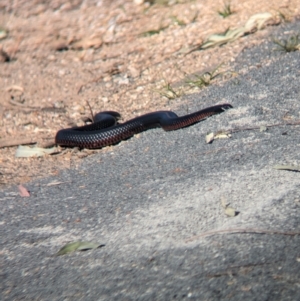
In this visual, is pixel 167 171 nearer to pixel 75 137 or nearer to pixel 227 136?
pixel 227 136

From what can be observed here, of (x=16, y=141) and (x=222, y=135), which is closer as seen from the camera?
(x=222, y=135)

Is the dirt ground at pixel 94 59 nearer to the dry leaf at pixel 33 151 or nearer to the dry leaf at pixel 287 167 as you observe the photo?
the dry leaf at pixel 33 151

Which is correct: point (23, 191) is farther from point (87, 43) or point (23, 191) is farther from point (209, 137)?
point (87, 43)

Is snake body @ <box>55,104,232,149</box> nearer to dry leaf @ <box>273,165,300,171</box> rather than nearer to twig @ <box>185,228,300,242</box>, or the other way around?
dry leaf @ <box>273,165,300,171</box>

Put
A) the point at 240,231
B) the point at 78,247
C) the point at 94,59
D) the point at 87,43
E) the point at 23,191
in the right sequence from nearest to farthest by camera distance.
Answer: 1. the point at 240,231
2. the point at 78,247
3. the point at 23,191
4. the point at 94,59
5. the point at 87,43

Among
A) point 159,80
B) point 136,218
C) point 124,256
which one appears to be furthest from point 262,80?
point 124,256

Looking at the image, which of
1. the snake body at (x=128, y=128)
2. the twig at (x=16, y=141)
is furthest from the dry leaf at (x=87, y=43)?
the snake body at (x=128, y=128)

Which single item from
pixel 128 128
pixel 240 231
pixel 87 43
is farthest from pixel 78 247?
pixel 87 43
